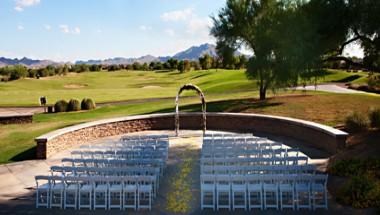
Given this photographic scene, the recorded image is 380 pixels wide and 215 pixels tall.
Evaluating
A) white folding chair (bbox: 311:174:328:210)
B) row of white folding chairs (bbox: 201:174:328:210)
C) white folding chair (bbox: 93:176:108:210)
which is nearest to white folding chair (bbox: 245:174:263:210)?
row of white folding chairs (bbox: 201:174:328:210)

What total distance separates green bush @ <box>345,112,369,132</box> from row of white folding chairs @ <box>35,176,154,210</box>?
11.1 metres

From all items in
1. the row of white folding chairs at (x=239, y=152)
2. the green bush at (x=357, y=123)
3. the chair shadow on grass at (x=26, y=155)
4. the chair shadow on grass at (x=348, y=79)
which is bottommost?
the chair shadow on grass at (x=26, y=155)

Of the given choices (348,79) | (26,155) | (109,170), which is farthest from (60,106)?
(348,79)

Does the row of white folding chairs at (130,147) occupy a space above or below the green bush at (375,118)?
below

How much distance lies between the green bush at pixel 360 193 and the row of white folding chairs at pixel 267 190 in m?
0.57

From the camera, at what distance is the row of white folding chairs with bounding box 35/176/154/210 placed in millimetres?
10680

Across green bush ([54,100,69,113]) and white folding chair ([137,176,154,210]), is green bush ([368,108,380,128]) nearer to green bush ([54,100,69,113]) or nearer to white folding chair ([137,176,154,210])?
white folding chair ([137,176,154,210])

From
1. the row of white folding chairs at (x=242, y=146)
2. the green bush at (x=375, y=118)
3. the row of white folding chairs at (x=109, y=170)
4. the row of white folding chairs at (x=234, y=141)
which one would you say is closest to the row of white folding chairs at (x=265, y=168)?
the row of white folding chairs at (x=109, y=170)

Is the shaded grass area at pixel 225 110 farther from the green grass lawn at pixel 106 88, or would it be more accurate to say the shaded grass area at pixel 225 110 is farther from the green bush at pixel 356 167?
the green grass lawn at pixel 106 88

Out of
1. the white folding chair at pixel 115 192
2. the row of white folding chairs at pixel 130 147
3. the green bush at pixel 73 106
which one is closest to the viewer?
the white folding chair at pixel 115 192

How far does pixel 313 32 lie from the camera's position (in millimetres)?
17375

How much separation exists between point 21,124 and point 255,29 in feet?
58.1

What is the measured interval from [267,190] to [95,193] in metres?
4.60

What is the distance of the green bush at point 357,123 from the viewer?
18297mm
